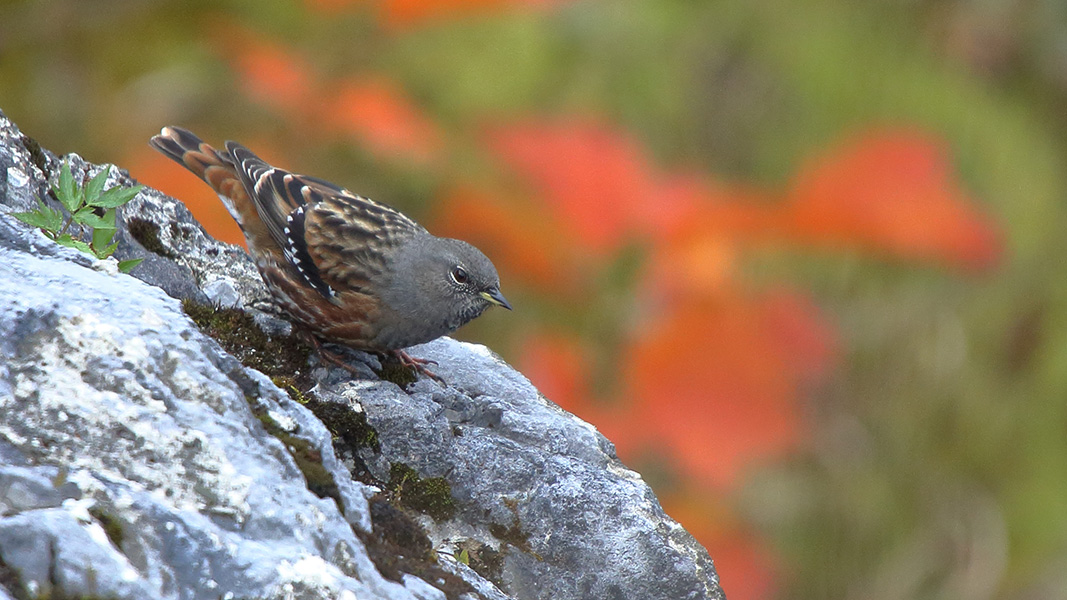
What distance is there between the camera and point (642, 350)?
7234 mm

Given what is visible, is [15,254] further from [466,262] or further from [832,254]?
[832,254]

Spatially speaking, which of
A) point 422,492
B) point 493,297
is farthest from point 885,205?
point 422,492

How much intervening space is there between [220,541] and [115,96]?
558 cm

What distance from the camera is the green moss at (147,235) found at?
3756 mm

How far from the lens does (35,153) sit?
11.6ft

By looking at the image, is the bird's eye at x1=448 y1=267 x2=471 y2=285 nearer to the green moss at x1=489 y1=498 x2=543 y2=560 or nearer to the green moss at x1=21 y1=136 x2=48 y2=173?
the green moss at x1=489 y1=498 x2=543 y2=560

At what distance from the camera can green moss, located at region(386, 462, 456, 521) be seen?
10.4 ft

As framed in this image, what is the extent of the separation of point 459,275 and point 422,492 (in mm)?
1336

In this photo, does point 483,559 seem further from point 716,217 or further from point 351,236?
point 716,217

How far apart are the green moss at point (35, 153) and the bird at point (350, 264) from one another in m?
0.90

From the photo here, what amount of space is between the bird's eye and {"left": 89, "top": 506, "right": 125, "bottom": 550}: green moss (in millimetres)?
2332

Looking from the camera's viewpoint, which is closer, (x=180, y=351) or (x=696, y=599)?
(x=180, y=351)

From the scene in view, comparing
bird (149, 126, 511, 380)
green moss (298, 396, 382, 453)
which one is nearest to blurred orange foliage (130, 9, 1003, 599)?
bird (149, 126, 511, 380)

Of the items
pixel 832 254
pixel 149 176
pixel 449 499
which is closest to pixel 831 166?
pixel 832 254
